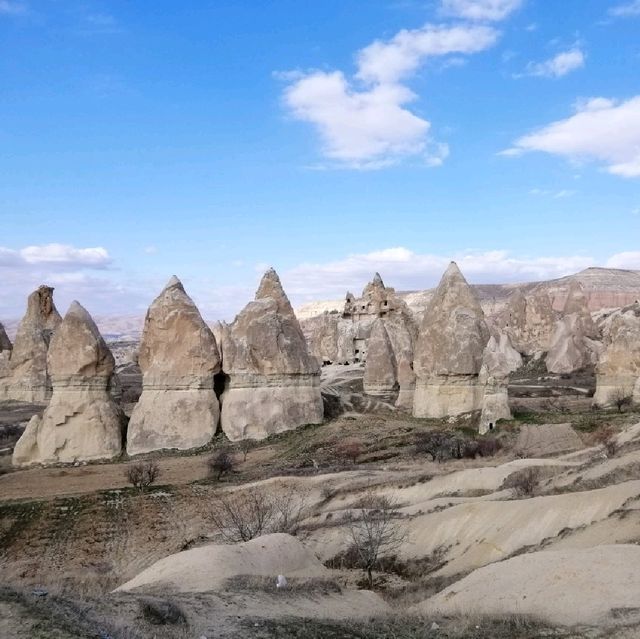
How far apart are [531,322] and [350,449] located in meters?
44.0

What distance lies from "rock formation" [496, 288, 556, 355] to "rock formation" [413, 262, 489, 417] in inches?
1336

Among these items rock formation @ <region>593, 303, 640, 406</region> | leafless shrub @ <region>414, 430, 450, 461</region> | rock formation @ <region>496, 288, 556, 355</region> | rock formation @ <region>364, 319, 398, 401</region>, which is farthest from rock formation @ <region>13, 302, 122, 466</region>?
rock formation @ <region>496, 288, 556, 355</region>

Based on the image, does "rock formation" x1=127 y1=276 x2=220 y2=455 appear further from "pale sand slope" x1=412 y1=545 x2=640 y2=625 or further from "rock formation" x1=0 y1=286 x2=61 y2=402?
"rock formation" x1=0 y1=286 x2=61 y2=402

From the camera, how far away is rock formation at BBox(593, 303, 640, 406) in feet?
89.2

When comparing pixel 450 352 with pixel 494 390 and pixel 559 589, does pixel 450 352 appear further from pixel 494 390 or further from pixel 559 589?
pixel 559 589

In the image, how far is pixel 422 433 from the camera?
22.5m

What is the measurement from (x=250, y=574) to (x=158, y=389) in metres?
15.7

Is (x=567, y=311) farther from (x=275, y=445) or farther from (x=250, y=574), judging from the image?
(x=250, y=574)

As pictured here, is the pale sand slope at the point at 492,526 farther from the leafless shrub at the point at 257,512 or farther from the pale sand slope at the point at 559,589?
the pale sand slope at the point at 559,589

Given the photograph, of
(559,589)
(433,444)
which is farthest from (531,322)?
(559,589)

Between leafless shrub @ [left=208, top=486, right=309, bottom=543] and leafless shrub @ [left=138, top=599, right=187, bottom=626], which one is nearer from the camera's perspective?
leafless shrub @ [left=138, top=599, right=187, bottom=626]

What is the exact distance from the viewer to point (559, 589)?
7562 mm

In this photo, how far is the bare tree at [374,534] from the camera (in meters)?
11.3

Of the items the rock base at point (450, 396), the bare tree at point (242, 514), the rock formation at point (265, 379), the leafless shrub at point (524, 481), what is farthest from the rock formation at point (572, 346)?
the bare tree at point (242, 514)
